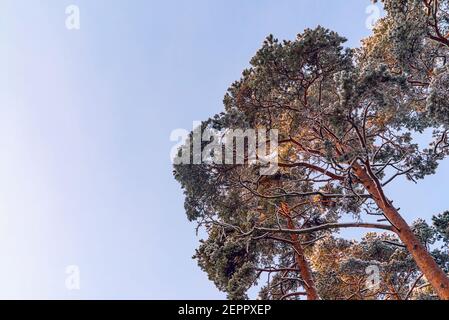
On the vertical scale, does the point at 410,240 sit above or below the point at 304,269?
above

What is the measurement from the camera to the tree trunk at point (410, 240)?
7.46 meters

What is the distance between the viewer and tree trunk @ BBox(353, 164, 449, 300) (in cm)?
746

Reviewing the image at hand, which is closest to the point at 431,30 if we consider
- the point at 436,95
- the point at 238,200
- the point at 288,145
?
the point at 436,95

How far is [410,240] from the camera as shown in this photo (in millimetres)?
8266

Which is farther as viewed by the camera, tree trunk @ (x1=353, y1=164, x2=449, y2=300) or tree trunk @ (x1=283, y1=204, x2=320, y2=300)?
tree trunk @ (x1=283, y1=204, x2=320, y2=300)

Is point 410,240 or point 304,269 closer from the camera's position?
point 410,240

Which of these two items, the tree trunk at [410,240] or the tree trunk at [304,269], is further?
the tree trunk at [304,269]

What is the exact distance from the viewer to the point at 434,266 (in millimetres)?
7742
